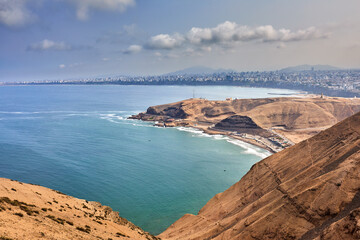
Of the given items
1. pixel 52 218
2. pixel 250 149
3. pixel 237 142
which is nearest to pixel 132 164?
pixel 250 149

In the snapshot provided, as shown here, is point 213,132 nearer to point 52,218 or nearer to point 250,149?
point 250,149

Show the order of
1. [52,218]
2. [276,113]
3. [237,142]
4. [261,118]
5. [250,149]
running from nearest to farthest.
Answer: [52,218], [250,149], [237,142], [261,118], [276,113]

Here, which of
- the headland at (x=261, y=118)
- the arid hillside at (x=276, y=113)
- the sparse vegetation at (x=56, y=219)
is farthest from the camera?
the arid hillside at (x=276, y=113)

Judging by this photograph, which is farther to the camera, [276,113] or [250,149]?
[276,113]

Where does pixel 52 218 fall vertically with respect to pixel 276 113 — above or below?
above

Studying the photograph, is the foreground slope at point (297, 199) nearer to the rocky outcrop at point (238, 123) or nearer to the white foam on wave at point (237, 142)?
the white foam on wave at point (237, 142)

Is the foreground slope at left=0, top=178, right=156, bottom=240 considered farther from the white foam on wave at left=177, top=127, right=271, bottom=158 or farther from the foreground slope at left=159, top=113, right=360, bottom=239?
the white foam on wave at left=177, top=127, right=271, bottom=158

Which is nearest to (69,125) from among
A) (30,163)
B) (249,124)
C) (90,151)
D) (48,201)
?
(90,151)

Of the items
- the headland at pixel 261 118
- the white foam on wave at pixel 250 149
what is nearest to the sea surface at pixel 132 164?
the white foam on wave at pixel 250 149
